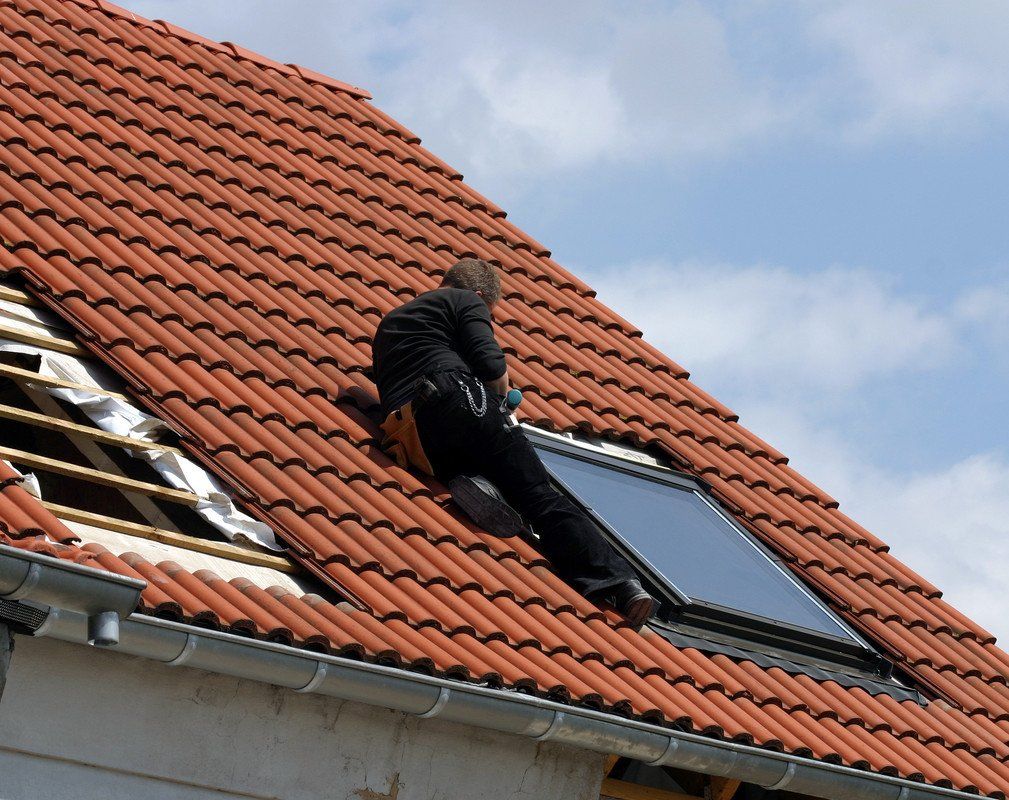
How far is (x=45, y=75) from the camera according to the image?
910cm

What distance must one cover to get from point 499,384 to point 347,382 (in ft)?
2.67

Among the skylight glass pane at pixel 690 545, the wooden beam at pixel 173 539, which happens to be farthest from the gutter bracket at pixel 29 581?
the skylight glass pane at pixel 690 545

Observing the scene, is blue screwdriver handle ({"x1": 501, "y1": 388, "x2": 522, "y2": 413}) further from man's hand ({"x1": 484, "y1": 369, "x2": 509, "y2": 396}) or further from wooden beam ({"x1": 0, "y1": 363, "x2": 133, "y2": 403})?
wooden beam ({"x1": 0, "y1": 363, "x2": 133, "y2": 403})

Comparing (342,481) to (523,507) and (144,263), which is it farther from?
(144,263)

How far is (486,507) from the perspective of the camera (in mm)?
6945

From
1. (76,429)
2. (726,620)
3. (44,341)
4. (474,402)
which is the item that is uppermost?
(474,402)

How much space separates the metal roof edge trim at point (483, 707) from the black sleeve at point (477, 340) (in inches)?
71.2

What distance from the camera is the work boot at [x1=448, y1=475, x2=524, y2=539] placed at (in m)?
6.96

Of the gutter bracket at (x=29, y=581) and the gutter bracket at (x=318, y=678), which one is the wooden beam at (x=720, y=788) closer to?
the gutter bracket at (x=318, y=678)

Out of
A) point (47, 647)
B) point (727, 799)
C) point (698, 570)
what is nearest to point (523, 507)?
point (698, 570)

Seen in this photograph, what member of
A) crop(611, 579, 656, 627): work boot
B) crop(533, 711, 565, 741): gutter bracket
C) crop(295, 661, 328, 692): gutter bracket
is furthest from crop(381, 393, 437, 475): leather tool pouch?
crop(295, 661, 328, 692): gutter bracket

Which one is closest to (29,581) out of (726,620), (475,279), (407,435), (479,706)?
(479,706)

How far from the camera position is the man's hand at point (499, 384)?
7109 mm

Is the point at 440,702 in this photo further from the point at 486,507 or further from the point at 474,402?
the point at 474,402
